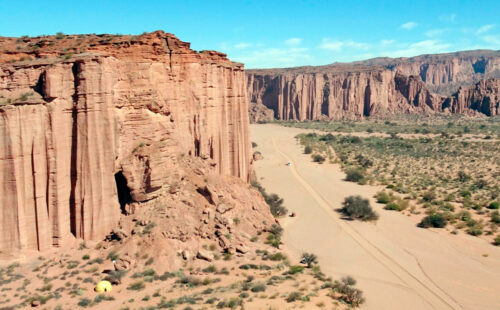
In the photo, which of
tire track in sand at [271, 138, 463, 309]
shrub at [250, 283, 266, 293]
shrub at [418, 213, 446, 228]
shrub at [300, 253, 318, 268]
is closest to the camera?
shrub at [250, 283, 266, 293]

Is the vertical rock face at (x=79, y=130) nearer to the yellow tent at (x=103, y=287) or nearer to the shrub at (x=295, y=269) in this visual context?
the yellow tent at (x=103, y=287)

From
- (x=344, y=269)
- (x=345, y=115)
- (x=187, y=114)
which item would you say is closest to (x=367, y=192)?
(x=344, y=269)

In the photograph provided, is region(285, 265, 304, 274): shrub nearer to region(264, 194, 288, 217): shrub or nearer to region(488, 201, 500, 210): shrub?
region(264, 194, 288, 217): shrub

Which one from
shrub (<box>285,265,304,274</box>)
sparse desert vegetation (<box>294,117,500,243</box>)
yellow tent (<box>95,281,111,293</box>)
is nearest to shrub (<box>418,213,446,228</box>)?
sparse desert vegetation (<box>294,117,500,243</box>)

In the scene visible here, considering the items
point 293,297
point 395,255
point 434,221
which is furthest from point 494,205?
point 293,297

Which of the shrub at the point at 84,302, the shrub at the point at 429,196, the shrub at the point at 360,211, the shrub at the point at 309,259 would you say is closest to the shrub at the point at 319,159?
the shrub at the point at 429,196

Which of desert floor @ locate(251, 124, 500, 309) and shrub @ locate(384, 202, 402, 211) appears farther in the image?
shrub @ locate(384, 202, 402, 211)
